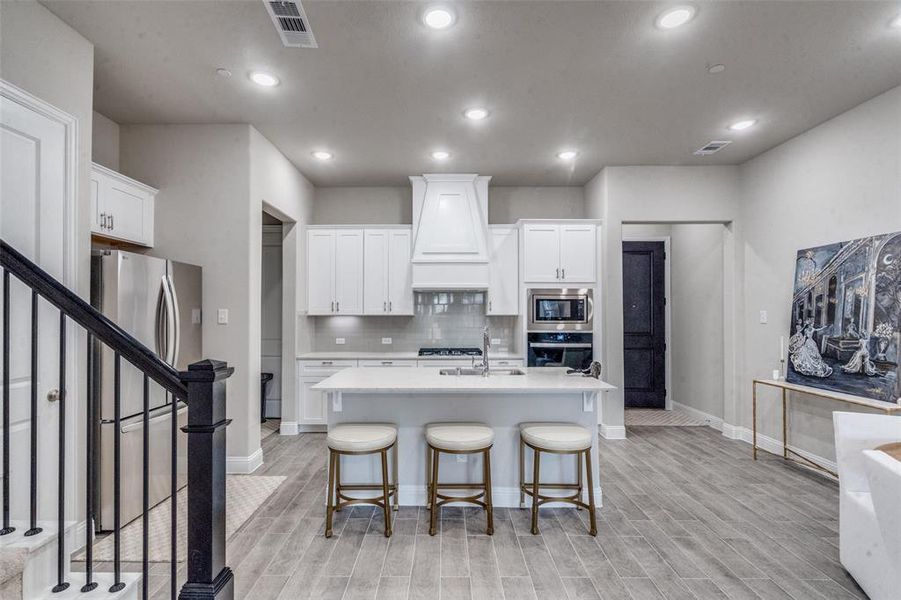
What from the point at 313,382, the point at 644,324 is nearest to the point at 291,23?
the point at 313,382

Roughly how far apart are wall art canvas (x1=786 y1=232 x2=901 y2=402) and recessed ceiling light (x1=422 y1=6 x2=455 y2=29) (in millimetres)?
3437

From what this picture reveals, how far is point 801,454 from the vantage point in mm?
3949

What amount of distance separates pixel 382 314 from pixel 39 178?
3371mm

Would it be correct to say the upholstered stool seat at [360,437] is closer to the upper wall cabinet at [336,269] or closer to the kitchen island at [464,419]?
the kitchen island at [464,419]

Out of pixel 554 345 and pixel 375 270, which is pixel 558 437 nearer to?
pixel 554 345

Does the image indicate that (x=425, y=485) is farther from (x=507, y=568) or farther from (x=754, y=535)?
(x=754, y=535)

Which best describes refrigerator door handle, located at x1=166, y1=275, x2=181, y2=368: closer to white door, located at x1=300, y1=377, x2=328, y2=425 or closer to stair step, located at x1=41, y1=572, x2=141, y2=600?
stair step, located at x1=41, y1=572, x2=141, y2=600

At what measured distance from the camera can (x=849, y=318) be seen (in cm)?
343

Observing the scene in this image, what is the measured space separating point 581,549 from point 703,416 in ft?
12.6

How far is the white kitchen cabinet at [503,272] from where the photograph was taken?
5188mm

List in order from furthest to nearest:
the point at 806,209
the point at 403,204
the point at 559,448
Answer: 1. the point at 403,204
2. the point at 806,209
3. the point at 559,448

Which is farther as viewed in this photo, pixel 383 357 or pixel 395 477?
pixel 383 357

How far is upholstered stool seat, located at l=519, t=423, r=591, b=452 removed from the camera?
106 inches

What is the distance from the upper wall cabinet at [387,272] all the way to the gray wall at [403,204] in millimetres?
544
